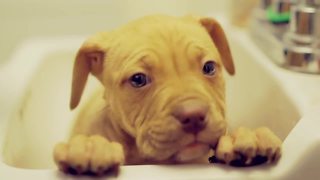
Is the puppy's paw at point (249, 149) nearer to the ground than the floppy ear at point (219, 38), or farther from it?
nearer to the ground

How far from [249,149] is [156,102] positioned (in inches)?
4.5

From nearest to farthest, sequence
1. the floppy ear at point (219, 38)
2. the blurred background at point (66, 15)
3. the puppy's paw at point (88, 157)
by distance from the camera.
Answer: the puppy's paw at point (88, 157), the floppy ear at point (219, 38), the blurred background at point (66, 15)

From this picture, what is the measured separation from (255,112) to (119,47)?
0.94ft

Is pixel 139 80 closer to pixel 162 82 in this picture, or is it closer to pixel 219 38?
pixel 162 82

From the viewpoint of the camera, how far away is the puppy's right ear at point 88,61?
71 centimetres

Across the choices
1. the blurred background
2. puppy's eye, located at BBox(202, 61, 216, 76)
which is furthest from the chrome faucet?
the blurred background

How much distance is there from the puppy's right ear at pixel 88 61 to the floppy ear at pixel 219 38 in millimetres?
135

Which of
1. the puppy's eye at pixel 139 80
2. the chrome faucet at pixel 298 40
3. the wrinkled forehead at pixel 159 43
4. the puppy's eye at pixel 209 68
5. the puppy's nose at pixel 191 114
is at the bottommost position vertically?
the puppy's nose at pixel 191 114

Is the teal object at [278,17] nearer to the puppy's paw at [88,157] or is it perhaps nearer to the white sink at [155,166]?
the white sink at [155,166]

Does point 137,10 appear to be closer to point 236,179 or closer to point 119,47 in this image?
point 119,47

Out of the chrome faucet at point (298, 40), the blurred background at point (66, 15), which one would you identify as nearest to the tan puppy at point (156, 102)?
the chrome faucet at point (298, 40)

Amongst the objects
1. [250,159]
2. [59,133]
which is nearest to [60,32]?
[59,133]

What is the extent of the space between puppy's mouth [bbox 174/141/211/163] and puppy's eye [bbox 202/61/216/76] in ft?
0.32

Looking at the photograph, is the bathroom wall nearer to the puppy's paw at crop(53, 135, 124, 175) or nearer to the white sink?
the white sink
